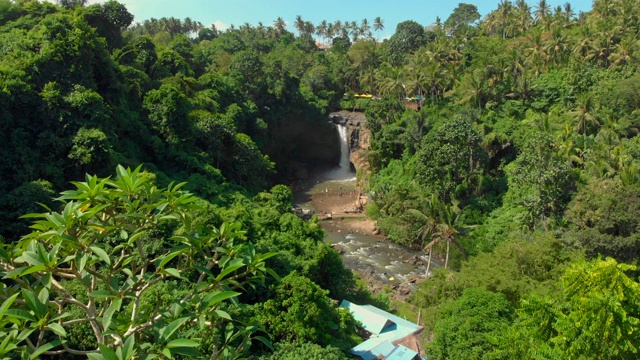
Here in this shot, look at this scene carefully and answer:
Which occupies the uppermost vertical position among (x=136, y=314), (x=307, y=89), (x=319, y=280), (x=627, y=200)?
(x=307, y=89)

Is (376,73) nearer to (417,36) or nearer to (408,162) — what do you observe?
(417,36)

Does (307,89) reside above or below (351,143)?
above

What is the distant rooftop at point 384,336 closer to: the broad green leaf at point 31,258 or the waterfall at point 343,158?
the broad green leaf at point 31,258

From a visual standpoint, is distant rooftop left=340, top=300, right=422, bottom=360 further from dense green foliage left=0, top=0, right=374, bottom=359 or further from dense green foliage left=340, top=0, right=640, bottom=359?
dense green foliage left=340, top=0, right=640, bottom=359

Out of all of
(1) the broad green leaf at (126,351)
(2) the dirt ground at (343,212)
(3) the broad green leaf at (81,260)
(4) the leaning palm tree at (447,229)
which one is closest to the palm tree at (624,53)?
(2) the dirt ground at (343,212)

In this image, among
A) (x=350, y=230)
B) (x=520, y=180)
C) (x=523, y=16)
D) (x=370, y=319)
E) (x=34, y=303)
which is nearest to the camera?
(x=34, y=303)

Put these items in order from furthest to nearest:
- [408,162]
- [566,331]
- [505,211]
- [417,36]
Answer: [417,36], [408,162], [505,211], [566,331]

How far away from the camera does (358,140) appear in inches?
2184

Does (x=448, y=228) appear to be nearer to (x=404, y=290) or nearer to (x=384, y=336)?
(x=404, y=290)

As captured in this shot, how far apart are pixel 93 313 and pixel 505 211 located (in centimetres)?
3166

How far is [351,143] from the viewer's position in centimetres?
5619

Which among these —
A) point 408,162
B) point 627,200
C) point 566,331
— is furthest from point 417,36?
point 566,331

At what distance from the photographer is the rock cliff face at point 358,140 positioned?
49.5 m

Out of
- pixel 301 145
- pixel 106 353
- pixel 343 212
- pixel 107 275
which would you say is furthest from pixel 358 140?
pixel 106 353
